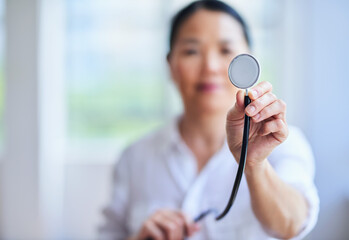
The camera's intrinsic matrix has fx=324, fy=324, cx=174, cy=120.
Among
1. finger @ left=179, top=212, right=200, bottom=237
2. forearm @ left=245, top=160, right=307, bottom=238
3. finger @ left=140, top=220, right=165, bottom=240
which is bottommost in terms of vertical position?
finger @ left=140, top=220, right=165, bottom=240

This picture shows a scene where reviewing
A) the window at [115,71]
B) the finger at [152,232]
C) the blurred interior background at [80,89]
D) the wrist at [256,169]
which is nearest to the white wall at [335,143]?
the wrist at [256,169]

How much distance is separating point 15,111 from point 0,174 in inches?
16.4

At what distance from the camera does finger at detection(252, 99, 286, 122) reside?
25 centimetres

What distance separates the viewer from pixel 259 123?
0.27 meters

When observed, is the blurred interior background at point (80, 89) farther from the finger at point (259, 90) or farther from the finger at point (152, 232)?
the finger at point (259, 90)

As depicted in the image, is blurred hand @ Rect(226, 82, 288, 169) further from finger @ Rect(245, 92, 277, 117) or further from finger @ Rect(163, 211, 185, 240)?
finger @ Rect(163, 211, 185, 240)

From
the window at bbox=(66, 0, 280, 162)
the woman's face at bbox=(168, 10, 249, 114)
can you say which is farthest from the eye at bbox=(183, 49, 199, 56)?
the window at bbox=(66, 0, 280, 162)

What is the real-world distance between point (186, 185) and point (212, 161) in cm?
13

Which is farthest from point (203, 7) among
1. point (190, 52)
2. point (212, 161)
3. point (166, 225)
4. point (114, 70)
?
point (114, 70)

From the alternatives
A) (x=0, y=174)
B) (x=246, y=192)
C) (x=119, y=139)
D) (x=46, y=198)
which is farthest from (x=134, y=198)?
(x=0, y=174)

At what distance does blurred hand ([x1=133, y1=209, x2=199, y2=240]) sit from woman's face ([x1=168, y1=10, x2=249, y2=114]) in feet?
0.57

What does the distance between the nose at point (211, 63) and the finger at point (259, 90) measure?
0.20 meters

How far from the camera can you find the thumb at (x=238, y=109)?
24 cm

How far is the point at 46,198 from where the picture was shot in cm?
165
